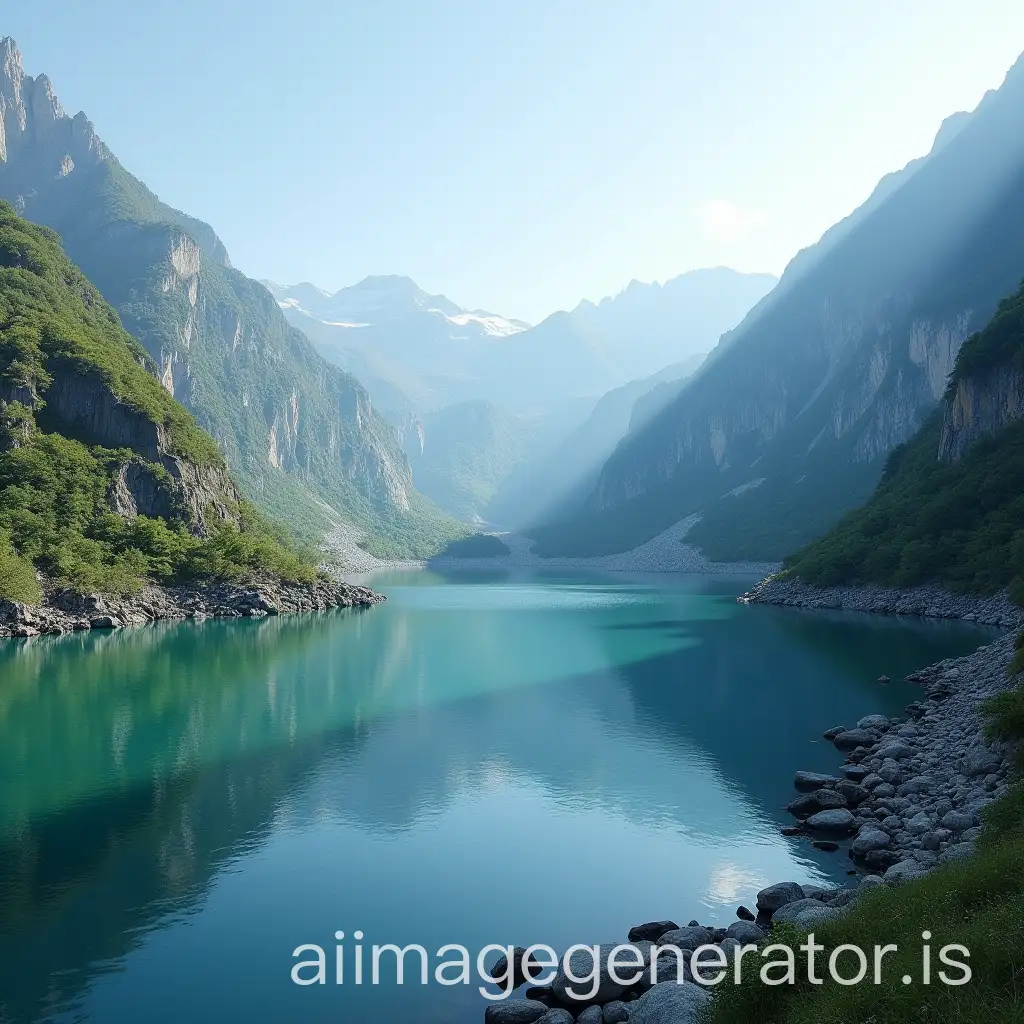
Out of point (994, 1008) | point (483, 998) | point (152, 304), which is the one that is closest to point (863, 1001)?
point (994, 1008)

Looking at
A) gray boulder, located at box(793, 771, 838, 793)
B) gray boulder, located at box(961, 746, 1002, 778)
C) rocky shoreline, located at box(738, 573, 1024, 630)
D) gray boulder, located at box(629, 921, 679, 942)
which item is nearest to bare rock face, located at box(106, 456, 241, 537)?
rocky shoreline, located at box(738, 573, 1024, 630)

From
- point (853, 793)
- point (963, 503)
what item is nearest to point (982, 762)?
point (853, 793)

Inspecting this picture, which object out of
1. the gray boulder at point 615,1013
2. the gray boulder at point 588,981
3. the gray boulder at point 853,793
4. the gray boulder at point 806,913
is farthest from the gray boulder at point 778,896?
the gray boulder at point 853,793

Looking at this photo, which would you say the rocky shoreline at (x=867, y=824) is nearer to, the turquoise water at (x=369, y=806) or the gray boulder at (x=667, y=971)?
the gray boulder at (x=667, y=971)

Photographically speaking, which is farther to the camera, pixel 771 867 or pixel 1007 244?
pixel 1007 244

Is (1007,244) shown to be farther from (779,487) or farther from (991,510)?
(991,510)

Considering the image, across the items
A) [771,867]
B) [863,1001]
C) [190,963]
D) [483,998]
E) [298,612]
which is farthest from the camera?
[298,612]

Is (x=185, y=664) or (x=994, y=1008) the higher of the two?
(x=994, y=1008)
